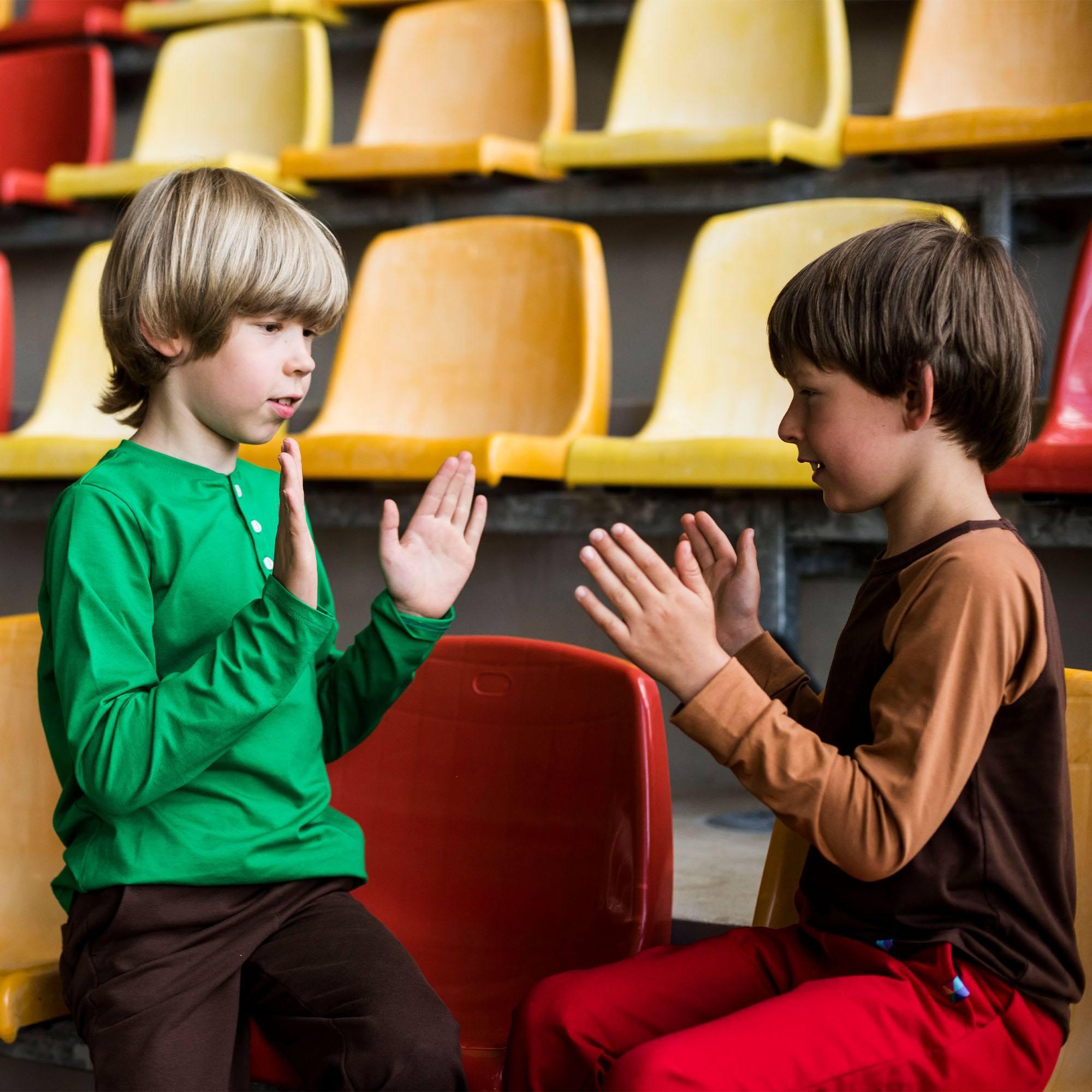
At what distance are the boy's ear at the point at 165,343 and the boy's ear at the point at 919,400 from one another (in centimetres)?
57

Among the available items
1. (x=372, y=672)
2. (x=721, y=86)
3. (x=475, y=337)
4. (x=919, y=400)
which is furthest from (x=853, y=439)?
(x=721, y=86)

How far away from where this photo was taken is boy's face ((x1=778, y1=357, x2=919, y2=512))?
3.17 feet

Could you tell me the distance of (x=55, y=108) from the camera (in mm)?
3047

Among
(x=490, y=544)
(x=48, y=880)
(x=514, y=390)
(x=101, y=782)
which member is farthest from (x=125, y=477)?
(x=490, y=544)

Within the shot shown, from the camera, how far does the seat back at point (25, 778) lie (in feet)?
4.56

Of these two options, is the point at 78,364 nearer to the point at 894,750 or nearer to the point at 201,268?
the point at 201,268

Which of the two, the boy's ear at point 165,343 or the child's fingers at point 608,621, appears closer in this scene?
the child's fingers at point 608,621

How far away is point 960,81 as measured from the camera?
2.29 meters

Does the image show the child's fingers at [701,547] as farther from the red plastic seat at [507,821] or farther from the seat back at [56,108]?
the seat back at [56,108]

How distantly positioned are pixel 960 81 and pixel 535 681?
59.6 inches

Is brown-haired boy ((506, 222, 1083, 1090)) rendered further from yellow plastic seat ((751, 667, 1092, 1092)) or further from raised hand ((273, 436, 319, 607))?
raised hand ((273, 436, 319, 607))

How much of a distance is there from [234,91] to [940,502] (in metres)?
2.37

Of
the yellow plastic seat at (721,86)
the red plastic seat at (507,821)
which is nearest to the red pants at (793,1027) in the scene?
the red plastic seat at (507,821)

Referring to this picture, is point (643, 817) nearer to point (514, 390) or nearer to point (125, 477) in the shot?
point (125, 477)
